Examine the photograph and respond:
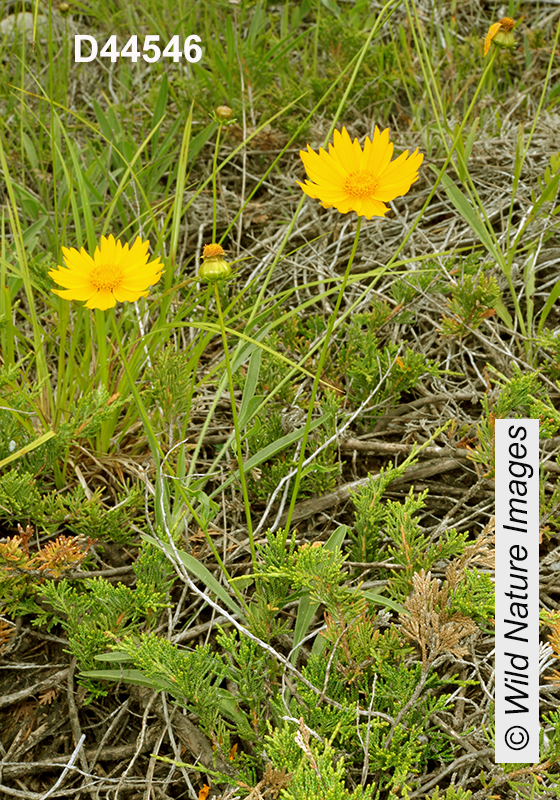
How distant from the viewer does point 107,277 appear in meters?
0.96

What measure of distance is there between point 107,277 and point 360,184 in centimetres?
36

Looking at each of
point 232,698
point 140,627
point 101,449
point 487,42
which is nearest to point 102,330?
point 101,449

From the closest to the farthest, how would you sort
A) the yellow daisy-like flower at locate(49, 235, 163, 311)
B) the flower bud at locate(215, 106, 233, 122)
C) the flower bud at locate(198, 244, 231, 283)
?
the flower bud at locate(198, 244, 231, 283), the yellow daisy-like flower at locate(49, 235, 163, 311), the flower bud at locate(215, 106, 233, 122)

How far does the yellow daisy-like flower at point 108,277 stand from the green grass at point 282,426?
0.28 feet

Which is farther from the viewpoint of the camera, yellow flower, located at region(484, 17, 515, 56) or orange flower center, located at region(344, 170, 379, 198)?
yellow flower, located at region(484, 17, 515, 56)

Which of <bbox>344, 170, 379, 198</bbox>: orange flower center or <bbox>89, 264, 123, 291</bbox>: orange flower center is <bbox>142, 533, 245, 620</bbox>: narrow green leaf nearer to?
<bbox>89, 264, 123, 291</bbox>: orange flower center

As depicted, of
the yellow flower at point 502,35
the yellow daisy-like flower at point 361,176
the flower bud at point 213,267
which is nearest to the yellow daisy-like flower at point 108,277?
the flower bud at point 213,267

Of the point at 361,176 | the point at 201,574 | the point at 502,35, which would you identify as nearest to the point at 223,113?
the point at 361,176

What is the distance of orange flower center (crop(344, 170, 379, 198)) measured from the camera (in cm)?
89

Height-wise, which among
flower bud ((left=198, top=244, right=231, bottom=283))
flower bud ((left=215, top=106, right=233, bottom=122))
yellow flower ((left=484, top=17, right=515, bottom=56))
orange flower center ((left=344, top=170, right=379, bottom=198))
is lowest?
flower bud ((left=198, top=244, right=231, bottom=283))

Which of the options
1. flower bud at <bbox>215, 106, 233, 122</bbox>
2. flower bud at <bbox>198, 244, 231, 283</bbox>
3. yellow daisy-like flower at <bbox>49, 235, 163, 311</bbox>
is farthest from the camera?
flower bud at <bbox>215, 106, 233, 122</bbox>

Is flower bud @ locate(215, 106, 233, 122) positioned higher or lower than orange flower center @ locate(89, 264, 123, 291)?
higher

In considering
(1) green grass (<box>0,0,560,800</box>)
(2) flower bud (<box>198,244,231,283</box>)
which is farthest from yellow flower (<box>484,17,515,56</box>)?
(2) flower bud (<box>198,244,231,283</box>)

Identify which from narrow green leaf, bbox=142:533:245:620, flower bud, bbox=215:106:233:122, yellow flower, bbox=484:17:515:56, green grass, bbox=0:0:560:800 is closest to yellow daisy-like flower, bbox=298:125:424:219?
green grass, bbox=0:0:560:800
